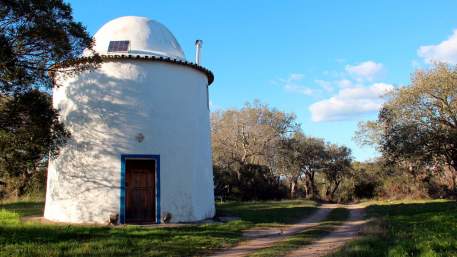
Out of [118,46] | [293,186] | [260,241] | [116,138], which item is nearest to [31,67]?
[116,138]

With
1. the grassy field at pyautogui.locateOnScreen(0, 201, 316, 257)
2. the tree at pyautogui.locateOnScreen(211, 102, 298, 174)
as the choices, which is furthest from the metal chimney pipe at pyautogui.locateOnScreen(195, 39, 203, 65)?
the tree at pyautogui.locateOnScreen(211, 102, 298, 174)

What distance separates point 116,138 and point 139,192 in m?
2.02

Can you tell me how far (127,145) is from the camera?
14.6 meters

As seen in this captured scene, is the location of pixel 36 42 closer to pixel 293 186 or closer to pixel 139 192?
pixel 139 192

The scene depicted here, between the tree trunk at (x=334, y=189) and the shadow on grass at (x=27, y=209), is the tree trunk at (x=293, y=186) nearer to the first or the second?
the tree trunk at (x=334, y=189)

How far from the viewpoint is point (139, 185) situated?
1514 cm

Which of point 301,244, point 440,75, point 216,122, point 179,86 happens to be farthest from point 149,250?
point 216,122

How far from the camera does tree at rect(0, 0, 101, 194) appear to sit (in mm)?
9859

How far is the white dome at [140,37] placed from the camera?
1591cm

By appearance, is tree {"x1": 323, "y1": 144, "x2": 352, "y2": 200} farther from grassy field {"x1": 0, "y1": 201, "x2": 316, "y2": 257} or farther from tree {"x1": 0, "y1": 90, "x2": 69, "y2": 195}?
tree {"x1": 0, "y1": 90, "x2": 69, "y2": 195}

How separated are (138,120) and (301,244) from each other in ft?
22.9

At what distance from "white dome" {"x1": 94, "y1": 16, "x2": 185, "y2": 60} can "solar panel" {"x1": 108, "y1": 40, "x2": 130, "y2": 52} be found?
106 millimetres

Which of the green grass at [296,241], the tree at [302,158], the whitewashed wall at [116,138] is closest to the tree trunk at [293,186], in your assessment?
the tree at [302,158]

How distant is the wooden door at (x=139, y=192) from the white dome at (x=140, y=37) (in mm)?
4054
